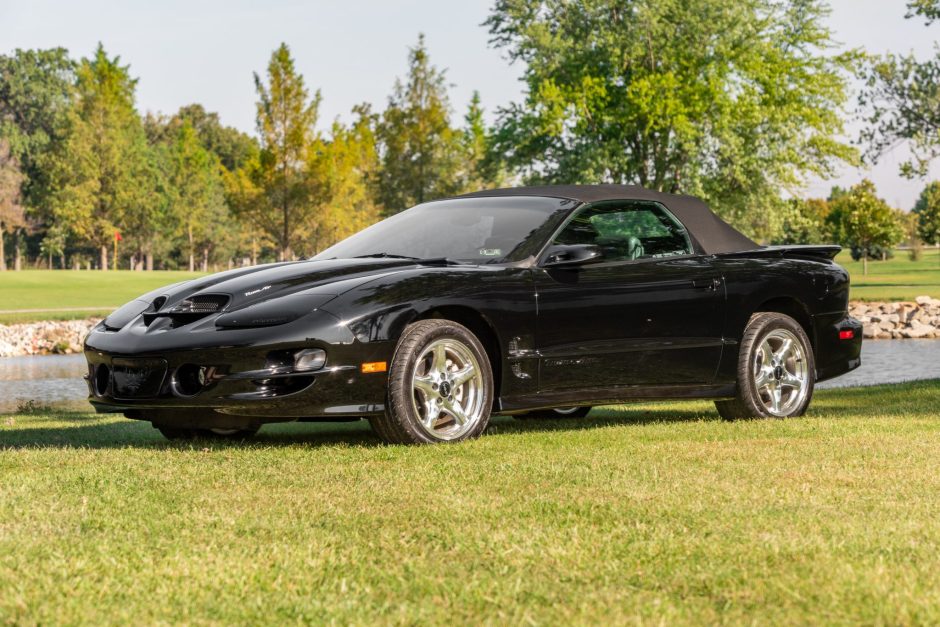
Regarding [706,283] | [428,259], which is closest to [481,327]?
[428,259]

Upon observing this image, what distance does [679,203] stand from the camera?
8.24 meters

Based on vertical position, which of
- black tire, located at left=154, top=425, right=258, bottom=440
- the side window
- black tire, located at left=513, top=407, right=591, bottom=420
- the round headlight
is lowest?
black tire, located at left=513, top=407, right=591, bottom=420

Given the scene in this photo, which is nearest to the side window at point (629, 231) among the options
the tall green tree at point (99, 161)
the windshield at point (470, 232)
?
the windshield at point (470, 232)

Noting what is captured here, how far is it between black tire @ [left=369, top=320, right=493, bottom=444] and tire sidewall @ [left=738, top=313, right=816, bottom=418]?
7.13ft

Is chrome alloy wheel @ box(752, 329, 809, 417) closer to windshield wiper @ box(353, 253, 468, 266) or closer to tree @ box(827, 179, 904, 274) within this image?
windshield wiper @ box(353, 253, 468, 266)

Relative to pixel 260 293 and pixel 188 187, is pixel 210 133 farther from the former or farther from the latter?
pixel 260 293

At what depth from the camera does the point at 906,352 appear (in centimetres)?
2491

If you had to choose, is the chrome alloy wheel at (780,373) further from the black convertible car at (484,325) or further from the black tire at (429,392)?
the black tire at (429,392)

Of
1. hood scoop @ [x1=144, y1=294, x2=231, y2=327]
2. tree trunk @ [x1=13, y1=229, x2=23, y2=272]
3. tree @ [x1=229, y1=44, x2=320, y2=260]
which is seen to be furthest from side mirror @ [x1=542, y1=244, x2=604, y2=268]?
tree trunk @ [x1=13, y1=229, x2=23, y2=272]

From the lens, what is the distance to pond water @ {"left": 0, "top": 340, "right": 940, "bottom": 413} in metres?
16.7

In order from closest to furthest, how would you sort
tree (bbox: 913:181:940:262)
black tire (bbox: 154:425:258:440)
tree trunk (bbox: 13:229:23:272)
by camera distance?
black tire (bbox: 154:425:258:440), tree (bbox: 913:181:940:262), tree trunk (bbox: 13:229:23:272)

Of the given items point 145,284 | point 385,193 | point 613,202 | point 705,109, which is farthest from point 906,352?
point 145,284

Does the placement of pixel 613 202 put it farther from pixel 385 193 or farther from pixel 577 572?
pixel 385 193

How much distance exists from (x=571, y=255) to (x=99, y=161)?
200ft
